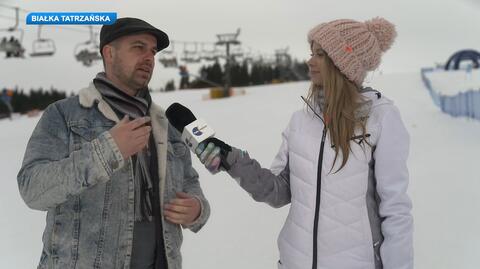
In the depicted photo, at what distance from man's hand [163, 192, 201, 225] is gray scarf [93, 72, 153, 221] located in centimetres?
7

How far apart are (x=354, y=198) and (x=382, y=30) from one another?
25.5 inches

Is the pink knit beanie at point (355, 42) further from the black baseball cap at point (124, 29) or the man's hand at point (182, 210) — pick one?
the man's hand at point (182, 210)

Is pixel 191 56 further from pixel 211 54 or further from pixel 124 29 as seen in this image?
pixel 124 29

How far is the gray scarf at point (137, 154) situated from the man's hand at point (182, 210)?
0.07 metres

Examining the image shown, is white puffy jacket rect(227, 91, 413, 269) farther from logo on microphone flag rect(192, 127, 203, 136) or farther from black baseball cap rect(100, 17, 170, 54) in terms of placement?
black baseball cap rect(100, 17, 170, 54)

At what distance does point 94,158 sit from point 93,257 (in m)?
0.39

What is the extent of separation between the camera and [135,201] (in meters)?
1.51

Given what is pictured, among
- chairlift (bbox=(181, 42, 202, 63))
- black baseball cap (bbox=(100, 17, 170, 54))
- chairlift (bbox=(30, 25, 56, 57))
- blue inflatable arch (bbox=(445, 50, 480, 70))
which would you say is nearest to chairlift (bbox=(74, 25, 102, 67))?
chairlift (bbox=(30, 25, 56, 57))

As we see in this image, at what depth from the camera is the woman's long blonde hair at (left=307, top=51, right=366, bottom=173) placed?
1.53 m

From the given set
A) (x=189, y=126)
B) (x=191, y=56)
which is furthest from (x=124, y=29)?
(x=191, y=56)

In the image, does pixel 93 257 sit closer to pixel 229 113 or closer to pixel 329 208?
pixel 329 208

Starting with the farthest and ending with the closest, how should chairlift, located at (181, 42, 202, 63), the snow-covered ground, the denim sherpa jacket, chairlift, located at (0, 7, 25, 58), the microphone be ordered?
chairlift, located at (181, 42, 202, 63) → chairlift, located at (0, 7, 25, 58) → the snow-covered ground → the microphone → the denim sherpa jacket

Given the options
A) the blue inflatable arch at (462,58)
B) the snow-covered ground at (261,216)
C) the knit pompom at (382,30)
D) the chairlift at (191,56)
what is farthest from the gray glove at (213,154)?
the blue inflatable arch at (462,58)

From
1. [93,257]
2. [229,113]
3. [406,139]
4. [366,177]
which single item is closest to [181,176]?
[93,257]
